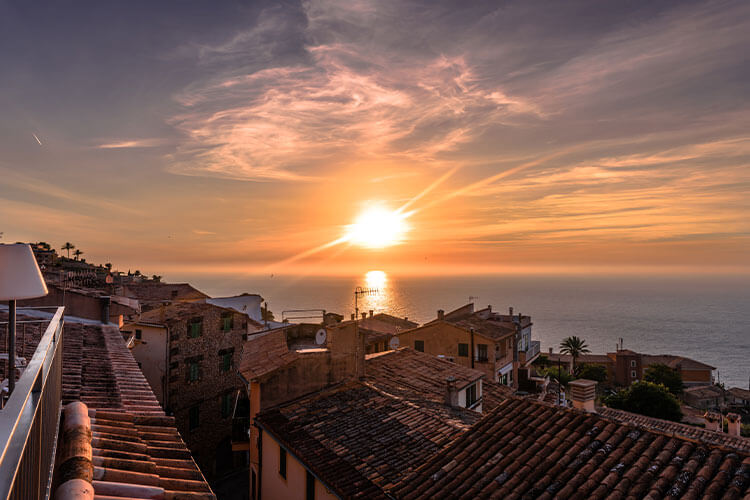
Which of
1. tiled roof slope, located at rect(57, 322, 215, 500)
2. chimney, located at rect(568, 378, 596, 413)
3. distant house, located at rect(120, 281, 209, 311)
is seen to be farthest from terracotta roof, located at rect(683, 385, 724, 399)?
tiled roof slope, located at rect(57, 322, 215, 500)

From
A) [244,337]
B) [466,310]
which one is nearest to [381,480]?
[244,337]

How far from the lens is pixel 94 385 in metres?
6.52

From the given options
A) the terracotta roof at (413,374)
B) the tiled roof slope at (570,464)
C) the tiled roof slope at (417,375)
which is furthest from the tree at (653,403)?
the tiled roof slope at (570,464)

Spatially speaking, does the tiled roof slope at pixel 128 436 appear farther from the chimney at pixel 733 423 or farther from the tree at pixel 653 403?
the tree at pixel 653 403

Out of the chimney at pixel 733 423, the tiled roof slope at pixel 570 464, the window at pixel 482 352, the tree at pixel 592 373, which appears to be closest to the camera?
the tiled roof slope at pixel 570 464

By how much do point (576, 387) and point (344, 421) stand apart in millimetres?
6673

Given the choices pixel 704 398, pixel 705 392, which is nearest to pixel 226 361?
pixel 704 398

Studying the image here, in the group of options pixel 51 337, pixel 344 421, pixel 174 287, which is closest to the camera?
pixel 51 337

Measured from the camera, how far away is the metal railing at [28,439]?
1572 mm

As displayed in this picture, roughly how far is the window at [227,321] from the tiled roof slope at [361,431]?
14.0 metres

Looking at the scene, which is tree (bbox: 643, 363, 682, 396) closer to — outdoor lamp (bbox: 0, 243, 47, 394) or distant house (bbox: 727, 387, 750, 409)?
distant house (bbox: 727, 387, 750, 409)

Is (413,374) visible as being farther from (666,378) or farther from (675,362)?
(675,362)

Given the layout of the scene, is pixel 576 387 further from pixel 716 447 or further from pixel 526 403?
pixel 716 447

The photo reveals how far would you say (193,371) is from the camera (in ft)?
81.8
